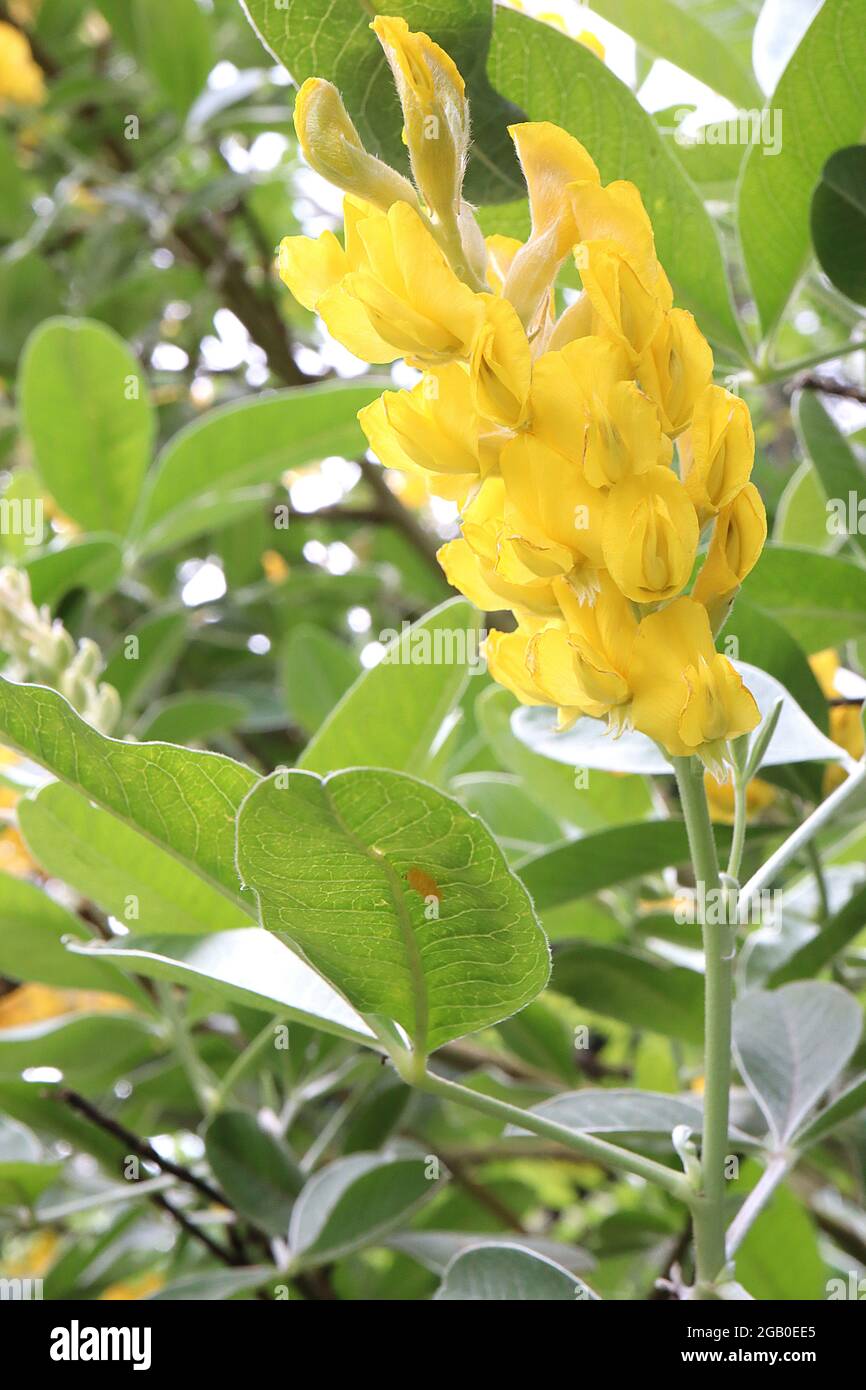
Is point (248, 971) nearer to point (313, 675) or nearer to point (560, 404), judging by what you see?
point (560, 404)

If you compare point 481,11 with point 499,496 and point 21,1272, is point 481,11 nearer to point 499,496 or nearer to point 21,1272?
point 499,496

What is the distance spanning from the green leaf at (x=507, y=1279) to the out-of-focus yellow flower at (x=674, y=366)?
41 cm

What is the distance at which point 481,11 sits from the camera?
0.55 metres

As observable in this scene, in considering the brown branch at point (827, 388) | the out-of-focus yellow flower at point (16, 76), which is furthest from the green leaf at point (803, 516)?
the out-of-focus yellow flower at point (16, 76)

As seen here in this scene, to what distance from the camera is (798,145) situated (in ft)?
2.30

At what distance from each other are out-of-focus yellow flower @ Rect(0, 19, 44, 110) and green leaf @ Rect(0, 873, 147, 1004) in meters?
1.32

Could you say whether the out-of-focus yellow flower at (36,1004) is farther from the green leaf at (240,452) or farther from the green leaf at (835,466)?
the green leaf at (835,466)

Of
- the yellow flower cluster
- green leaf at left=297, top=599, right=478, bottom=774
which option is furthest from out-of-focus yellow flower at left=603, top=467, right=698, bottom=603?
green leaf at left=297, top=599, right=478, bottom=774

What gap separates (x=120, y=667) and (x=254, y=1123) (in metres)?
0.49

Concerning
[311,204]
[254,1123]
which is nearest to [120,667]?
[254,1123]

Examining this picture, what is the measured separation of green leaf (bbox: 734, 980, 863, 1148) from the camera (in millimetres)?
728

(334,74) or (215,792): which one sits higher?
(334,74)

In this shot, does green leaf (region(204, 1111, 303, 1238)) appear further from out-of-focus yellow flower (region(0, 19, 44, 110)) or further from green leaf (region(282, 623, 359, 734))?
out-of-focus yellow flower (region(0, 19, 44, 110))

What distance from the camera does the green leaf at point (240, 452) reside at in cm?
116
